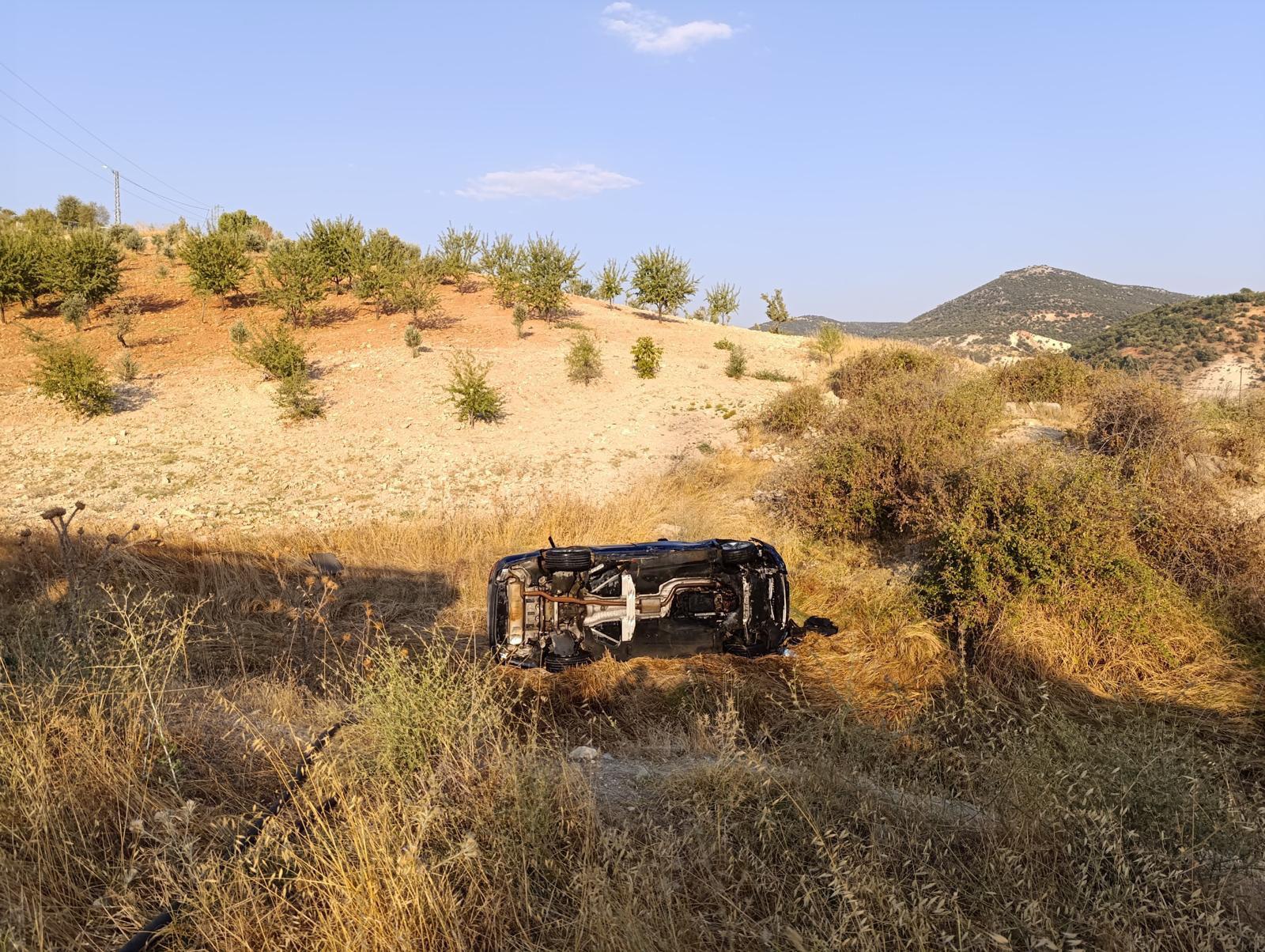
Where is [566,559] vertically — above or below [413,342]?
below

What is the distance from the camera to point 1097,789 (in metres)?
2.92

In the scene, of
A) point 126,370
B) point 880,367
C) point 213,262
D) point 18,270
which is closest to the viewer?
point 126,370

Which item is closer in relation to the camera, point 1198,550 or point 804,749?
point 804,749

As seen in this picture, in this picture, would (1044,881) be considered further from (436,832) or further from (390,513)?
(390,513)

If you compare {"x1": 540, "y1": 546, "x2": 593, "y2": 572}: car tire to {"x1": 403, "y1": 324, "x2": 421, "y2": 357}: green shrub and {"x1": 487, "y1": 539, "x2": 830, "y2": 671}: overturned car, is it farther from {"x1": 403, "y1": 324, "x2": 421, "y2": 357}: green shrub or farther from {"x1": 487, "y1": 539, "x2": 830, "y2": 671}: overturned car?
{"x1": 403, "y1": 324, "x2": 421, "y2": 357}: green shrub

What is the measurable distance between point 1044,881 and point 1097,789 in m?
0.63

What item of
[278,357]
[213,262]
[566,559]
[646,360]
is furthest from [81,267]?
[566,559]

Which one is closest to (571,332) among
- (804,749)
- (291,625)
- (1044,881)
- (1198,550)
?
(291,625)

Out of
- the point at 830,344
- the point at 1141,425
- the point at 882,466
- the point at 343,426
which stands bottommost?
the point at 882,466

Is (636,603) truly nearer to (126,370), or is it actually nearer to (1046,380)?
(1046,380)

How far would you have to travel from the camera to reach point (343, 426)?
13.3 m

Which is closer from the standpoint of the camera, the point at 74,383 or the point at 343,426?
the point at 74,383

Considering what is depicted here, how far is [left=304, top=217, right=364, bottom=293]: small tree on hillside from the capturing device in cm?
2158

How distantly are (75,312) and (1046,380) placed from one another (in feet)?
72.6
